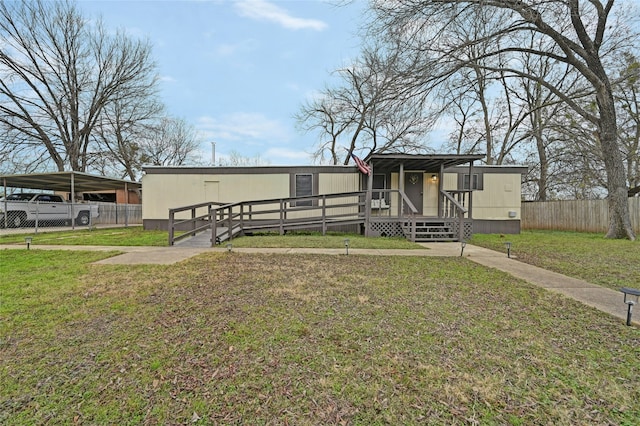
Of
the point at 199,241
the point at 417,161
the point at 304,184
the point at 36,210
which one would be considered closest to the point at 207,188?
the point at 304,184

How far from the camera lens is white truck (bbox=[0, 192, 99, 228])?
11602mm

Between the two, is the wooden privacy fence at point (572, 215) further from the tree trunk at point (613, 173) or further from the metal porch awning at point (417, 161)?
the metal porch awning at point (417, 161)

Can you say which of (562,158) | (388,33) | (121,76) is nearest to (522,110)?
(562,158)

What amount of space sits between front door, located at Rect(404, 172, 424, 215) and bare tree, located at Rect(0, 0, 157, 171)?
18069 mm

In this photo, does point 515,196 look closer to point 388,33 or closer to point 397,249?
point 397,249

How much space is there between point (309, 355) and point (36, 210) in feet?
45.5

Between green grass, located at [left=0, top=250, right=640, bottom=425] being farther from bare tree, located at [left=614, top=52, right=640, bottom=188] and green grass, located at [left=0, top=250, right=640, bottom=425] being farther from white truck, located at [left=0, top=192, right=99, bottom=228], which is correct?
bare tree, located at [left=614, top=52, right=640, bottom=188]

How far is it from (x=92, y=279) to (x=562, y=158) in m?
22.1

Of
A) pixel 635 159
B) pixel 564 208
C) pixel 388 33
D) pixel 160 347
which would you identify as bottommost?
pixel 160 347

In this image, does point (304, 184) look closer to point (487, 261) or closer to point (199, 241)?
point (199, 241)

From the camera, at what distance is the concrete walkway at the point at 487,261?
3.40m

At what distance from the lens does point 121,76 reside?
60.5ft

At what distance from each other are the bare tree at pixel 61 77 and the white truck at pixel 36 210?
5.23m

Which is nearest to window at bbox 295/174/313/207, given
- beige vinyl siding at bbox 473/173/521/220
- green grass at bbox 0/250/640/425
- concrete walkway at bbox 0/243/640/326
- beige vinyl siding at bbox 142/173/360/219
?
beige vinyl siding at bbox 142/173/360/219
